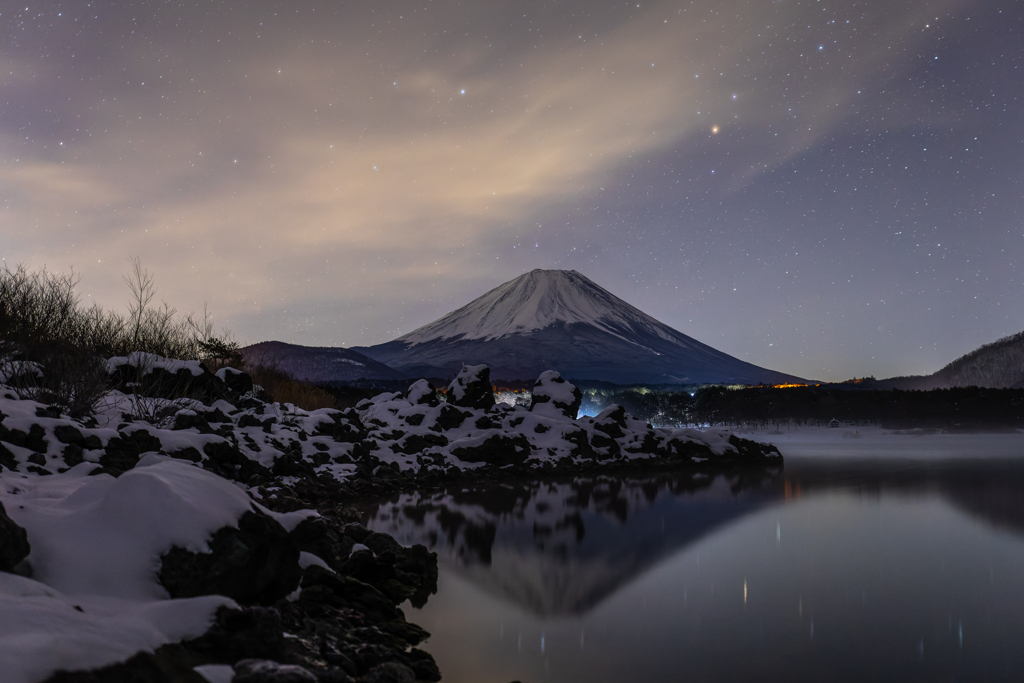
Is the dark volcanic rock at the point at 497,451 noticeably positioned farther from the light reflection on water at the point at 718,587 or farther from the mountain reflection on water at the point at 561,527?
the light reflection on water at the point at 718,587

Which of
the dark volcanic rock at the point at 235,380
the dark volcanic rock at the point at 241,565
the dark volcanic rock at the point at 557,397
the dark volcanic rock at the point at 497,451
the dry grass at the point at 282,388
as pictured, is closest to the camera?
the dark volcanic rock at the point at 241,565

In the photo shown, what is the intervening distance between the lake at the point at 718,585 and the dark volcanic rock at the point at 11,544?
3837 millimetres

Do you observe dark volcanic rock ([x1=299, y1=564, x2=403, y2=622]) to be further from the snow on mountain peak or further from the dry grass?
the snow on mountain peak

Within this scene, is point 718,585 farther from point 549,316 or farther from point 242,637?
point 549,316

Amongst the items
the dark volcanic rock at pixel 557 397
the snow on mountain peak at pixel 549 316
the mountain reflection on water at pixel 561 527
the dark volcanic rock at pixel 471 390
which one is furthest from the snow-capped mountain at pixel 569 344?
the mountain reflection on water at pixel 561 527

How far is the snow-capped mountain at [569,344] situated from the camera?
17475cm

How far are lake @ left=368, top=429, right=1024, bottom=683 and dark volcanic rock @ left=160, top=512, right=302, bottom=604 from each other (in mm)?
2000

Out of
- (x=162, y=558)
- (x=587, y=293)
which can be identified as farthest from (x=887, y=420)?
(x=587, y=293)

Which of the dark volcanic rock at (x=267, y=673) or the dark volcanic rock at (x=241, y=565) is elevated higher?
the dark volcanic rock at (x=241, y=565)

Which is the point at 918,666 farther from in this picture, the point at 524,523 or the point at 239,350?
the point at 239,350

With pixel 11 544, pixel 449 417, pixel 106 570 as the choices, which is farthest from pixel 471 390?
pixel 11 544

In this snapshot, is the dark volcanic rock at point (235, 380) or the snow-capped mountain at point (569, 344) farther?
the snow-capped mountain at point (569, 344)

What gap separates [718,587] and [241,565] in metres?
7.81

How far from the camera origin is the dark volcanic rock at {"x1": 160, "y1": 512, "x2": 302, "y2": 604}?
187 inches
